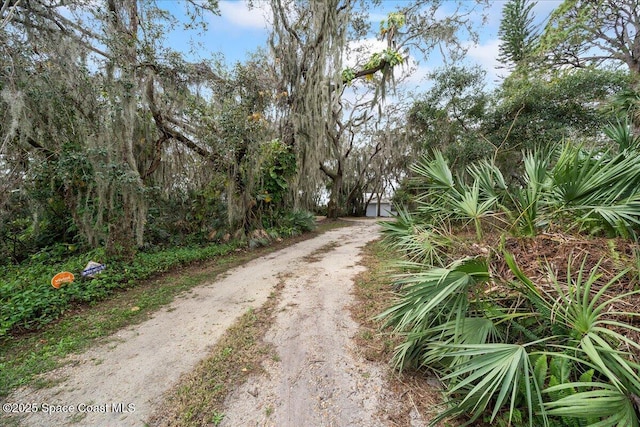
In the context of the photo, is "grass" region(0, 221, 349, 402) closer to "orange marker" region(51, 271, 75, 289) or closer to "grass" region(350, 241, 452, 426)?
"orange marker" region(51, 271, 75, 289)

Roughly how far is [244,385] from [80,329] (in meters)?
2.10

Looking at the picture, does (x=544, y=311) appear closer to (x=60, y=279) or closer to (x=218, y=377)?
(x=218, y=377)

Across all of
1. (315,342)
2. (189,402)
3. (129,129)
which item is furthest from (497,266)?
(129,129)

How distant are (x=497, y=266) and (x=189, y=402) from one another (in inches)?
95.4

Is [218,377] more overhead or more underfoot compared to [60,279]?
more underfoot

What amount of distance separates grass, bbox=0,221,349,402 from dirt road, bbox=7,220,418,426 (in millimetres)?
155

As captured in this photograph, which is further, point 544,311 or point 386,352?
point 386,352

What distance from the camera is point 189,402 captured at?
1.64 metres

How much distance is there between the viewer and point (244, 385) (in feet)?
5.94

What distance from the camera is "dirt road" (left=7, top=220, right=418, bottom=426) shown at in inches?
61.5

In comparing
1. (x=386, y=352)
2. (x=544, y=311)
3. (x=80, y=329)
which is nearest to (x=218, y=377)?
(x=386, y=352)

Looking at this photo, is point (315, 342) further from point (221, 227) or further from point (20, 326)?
point (221, 227)

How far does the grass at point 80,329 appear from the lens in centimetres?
196

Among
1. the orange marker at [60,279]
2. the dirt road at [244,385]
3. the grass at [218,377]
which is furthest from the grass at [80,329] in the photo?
the grass at [218,377]
